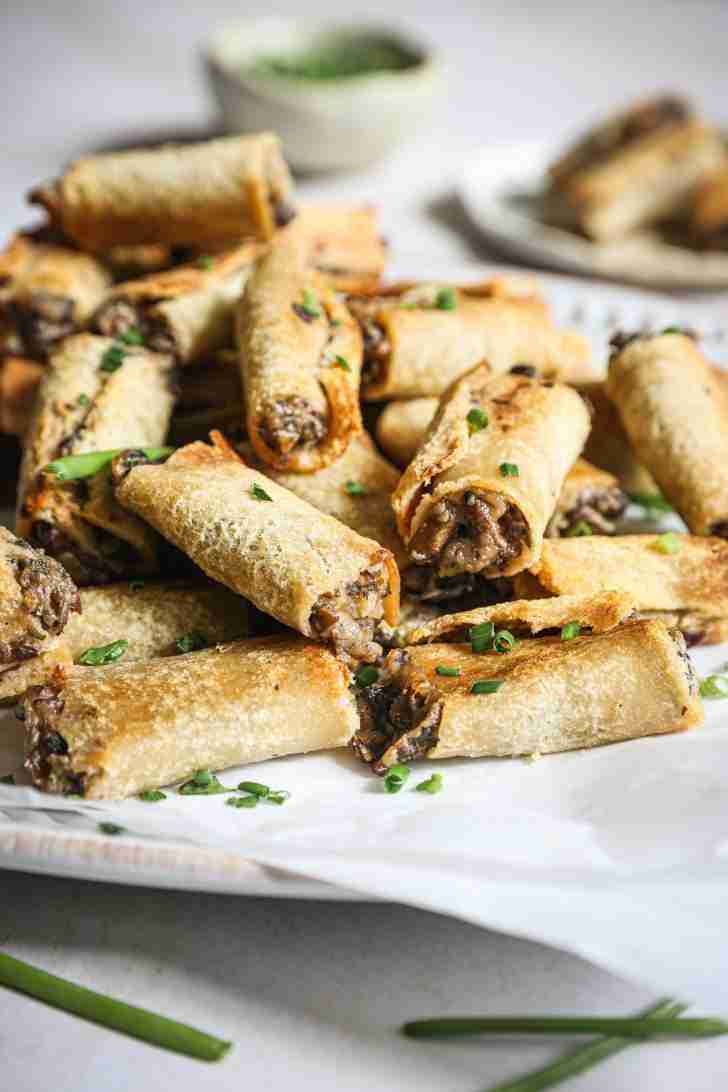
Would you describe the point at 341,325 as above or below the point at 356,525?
above

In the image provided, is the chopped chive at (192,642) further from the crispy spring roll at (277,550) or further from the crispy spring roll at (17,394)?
the crispy spring roll at (17,394)

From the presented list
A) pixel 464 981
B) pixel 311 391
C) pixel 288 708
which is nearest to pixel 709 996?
pixel 464 981

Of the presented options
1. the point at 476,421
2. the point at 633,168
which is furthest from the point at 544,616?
the point at 633,168

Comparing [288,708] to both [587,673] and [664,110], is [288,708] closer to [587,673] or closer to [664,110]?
[587,673]

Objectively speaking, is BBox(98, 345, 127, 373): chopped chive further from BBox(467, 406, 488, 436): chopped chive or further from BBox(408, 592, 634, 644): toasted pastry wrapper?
BBox(408, 592, 634, 644): toasted pastry wrapper

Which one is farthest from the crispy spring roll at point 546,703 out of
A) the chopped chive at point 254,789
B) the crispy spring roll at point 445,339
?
the crispy spring roll at point 445,339

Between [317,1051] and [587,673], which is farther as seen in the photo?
[587,673]
